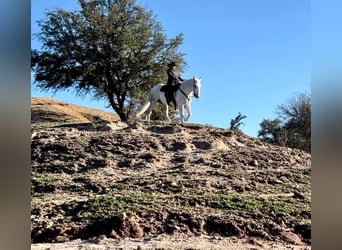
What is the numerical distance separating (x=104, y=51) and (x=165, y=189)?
9981mm

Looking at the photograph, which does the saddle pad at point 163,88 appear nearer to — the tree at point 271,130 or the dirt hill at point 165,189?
the dirt hill at point 165,189

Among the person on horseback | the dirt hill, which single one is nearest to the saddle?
the person on horseback

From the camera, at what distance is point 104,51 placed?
17094 millimetres

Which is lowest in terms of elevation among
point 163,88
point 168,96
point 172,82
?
point 168,96

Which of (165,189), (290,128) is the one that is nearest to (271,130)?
(290,128)

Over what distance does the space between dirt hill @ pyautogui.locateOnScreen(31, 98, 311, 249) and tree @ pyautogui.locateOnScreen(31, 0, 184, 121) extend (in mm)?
5209

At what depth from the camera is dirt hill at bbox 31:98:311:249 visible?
19.8ft

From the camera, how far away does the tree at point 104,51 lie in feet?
55.9

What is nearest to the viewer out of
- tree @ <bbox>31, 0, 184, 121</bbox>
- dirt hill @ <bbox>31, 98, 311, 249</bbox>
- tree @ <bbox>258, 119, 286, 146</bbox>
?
dirt hill @ <bbox>31, 98, 311, 249</bbox>

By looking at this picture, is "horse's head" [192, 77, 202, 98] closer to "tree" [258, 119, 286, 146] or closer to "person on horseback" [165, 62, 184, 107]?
"person on horseback" [165, 62, 184, 107]

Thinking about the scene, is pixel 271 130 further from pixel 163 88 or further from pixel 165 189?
pixel 165 189
